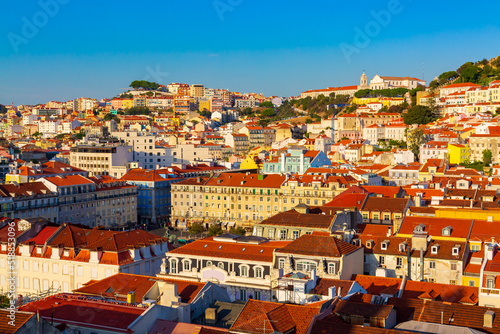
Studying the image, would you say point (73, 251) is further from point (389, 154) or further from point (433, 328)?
point (389, 154)

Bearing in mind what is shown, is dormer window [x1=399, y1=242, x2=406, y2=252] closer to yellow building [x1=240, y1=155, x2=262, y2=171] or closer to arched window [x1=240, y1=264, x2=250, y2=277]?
arched window [x1=240, y1=264, x2=250, y2=277]

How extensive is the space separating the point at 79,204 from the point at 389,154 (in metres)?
50.3

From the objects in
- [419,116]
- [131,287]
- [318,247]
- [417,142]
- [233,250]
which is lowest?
[131,287]

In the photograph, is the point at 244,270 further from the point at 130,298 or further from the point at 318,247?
the point at 130,298

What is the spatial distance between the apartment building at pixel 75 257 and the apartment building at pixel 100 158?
181ft

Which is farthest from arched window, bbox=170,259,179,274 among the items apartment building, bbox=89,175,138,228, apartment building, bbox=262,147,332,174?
apartment building, bbox=262,147,332,174

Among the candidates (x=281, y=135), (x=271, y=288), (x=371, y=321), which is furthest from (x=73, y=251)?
(x=281, y=135)

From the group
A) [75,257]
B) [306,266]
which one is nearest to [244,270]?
[306,266]

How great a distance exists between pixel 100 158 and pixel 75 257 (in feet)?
196

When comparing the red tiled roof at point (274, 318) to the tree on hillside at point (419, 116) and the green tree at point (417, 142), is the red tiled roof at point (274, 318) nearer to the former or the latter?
the green tree at point (417, 142)

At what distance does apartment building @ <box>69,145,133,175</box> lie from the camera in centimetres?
9125

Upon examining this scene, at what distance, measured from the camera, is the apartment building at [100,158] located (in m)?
91.2

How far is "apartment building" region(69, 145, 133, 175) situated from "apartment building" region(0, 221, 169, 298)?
55310mm

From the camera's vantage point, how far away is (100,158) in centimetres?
9200
